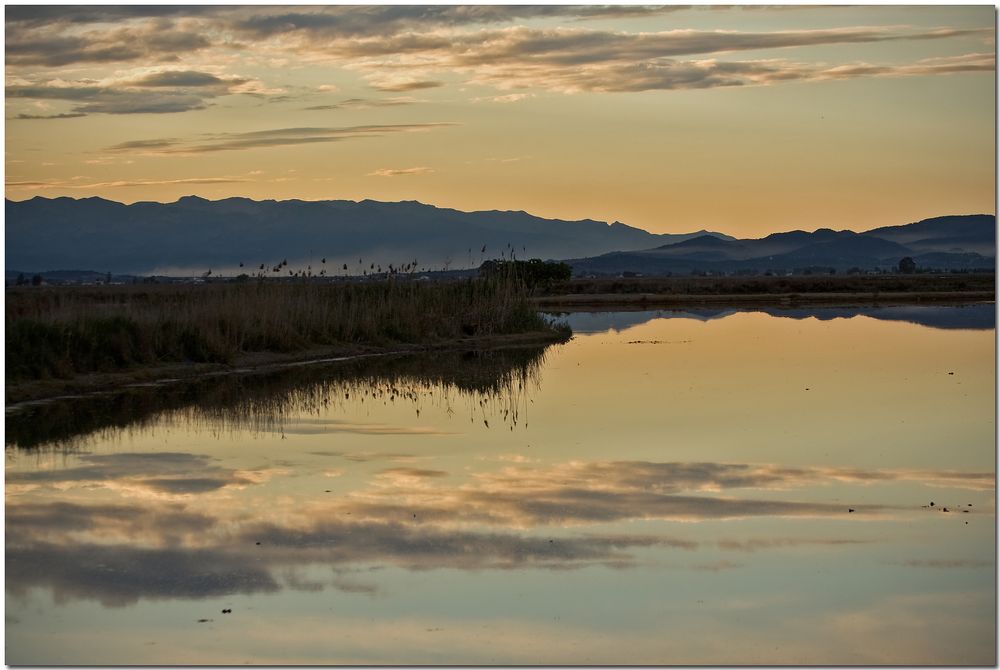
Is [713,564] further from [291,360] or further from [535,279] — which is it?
[535,279]

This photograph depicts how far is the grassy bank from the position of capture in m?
18.7

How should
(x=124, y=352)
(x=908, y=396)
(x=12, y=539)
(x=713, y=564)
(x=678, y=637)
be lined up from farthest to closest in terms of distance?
(x=124, y=352) → (x=908, y=396) → (x=12, y=539) → (x=713, y=564) → (x=678, y=637)

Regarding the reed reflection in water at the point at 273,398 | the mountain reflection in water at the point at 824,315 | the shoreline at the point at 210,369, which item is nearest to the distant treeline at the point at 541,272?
the mountain reflection in water at the point at 824,315

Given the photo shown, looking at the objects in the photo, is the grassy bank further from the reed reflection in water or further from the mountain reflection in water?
the mountain reflection in water

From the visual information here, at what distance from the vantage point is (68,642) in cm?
720

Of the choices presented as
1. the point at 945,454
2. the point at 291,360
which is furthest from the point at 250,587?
the point at 291,360

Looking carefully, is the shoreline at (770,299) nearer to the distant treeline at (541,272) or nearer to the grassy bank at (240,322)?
the distant treeline at (541,272)

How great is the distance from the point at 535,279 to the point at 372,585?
57.8m

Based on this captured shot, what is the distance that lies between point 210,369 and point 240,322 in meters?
2.38

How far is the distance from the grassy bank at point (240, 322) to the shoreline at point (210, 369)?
A: 0.21 meters

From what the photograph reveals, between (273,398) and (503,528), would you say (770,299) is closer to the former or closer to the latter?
(273,398)

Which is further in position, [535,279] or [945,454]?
[535,279]

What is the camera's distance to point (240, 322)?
23.5 metres

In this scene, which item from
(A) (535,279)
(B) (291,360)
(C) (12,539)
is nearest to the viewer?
(C) (12,539)
